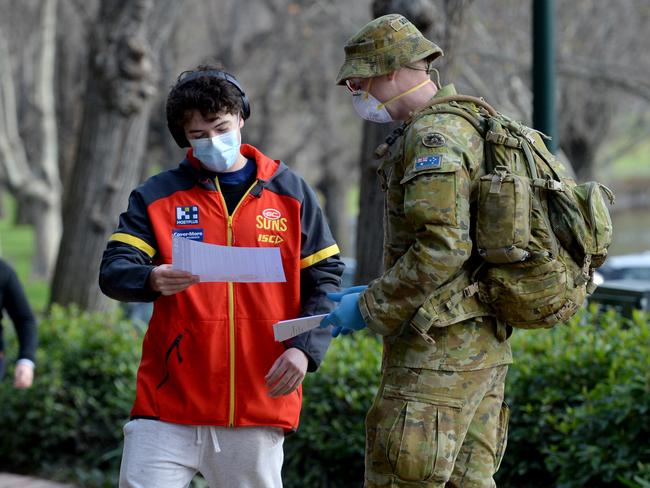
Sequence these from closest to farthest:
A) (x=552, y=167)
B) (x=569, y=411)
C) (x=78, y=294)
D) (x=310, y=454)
A: (x=552, y=167), (x=569, y=411), (x=310, y=454), (x=78, y=294)

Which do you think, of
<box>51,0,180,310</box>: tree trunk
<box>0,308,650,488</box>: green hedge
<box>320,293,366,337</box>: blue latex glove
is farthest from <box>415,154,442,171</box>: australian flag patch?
<box>51,0,180,310</box>: tree trunk

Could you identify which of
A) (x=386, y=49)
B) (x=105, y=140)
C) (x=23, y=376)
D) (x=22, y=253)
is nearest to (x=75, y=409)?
(x=23, y=376)

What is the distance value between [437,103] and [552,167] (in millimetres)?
399

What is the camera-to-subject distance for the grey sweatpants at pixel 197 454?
10.8 feet

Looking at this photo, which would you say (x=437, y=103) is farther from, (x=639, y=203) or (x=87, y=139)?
(x=639, y=203)

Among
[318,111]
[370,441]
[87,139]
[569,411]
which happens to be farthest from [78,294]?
[318,111]

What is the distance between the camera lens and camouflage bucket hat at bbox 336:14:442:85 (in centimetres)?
310

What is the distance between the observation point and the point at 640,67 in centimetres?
1834

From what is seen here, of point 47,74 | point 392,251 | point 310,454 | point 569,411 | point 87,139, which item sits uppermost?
point 47,74

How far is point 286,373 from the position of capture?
328 cm

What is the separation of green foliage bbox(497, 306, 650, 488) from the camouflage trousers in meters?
1.10

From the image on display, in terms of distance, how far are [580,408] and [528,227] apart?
6.05 feet

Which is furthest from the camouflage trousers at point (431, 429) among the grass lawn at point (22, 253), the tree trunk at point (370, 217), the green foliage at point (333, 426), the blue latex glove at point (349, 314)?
the grass lawn at point (22, 253)

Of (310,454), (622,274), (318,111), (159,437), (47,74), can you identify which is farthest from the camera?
(318,111)
